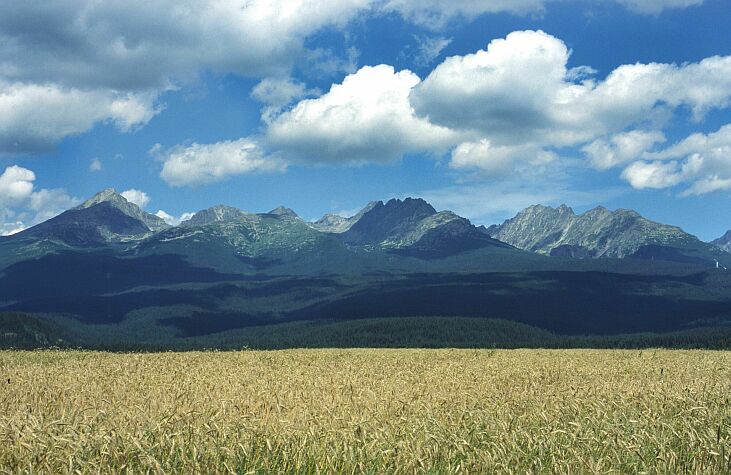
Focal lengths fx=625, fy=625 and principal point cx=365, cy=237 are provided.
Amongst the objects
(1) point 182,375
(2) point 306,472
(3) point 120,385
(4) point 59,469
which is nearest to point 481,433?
(2) point 306,472

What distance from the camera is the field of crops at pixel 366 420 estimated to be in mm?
9758

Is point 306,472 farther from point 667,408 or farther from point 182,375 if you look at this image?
point 182,375

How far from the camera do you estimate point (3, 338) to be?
12175cm

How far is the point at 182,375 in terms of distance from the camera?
2509cm

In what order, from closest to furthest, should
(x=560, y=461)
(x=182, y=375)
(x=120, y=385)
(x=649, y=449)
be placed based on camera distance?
(x=560, y=461) < (x=649, y=449) < (x=120, y=385) < (x=182, y=375)

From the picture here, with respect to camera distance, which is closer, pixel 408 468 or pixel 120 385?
pixel 408 468

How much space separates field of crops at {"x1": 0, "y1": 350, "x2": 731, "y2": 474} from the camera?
9.76 m

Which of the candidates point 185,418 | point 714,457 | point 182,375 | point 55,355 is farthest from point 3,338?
point 714,457

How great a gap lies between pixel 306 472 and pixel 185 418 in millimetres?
4563

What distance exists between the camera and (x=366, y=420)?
12.7 metres

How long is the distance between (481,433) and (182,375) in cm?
1635

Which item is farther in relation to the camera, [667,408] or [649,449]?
[667,408]

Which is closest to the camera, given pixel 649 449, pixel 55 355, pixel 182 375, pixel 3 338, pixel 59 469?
pixel 59 469

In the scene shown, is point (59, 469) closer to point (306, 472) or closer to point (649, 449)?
point (306, 472)
